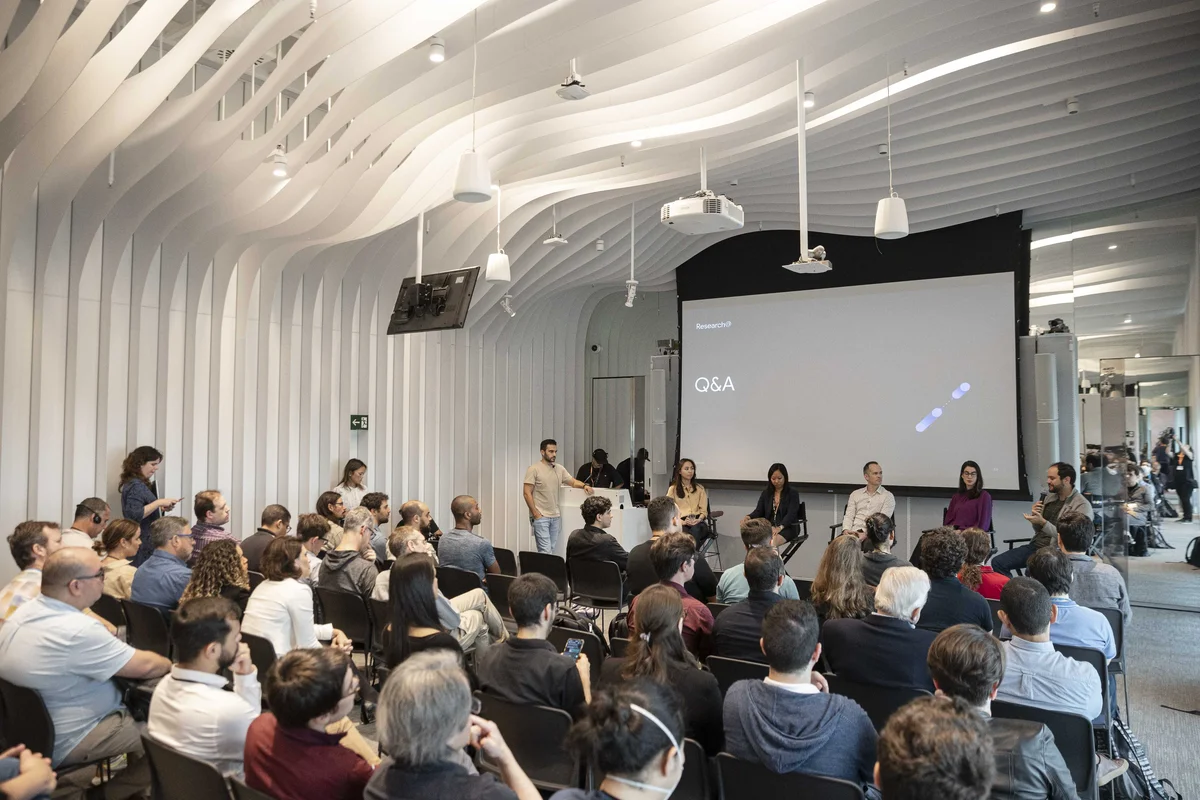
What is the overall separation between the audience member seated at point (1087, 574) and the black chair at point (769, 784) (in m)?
3.20

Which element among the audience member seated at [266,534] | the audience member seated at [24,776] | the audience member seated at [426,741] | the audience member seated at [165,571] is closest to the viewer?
the audience member seated at [426,741]

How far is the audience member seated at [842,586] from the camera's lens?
12.9ft

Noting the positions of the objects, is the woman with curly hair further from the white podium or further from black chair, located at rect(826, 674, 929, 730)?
the white podium

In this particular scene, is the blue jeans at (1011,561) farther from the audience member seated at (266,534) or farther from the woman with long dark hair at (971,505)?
the audience member seated at (266,534)

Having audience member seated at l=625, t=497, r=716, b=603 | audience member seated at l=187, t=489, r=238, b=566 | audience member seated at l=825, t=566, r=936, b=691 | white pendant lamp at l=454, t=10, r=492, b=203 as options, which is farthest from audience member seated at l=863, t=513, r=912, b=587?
audience member seated at l=187, t=489, r=238, b=566

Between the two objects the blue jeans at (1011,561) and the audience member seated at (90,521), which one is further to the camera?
the blue jeans at (1011,561)

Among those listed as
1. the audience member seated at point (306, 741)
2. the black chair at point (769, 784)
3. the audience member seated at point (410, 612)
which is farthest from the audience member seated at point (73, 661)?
the black chair at point (769, 784)

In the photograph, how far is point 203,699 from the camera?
254 cm

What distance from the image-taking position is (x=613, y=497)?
386 inches

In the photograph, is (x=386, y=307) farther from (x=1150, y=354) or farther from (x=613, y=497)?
(x=1150, y=354)

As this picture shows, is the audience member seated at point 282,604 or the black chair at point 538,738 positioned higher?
the audience member seated at point 282,604

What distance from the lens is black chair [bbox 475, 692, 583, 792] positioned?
2.79 m

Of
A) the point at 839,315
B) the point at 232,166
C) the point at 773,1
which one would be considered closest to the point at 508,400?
the point at 839,315

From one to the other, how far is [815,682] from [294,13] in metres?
4.48
